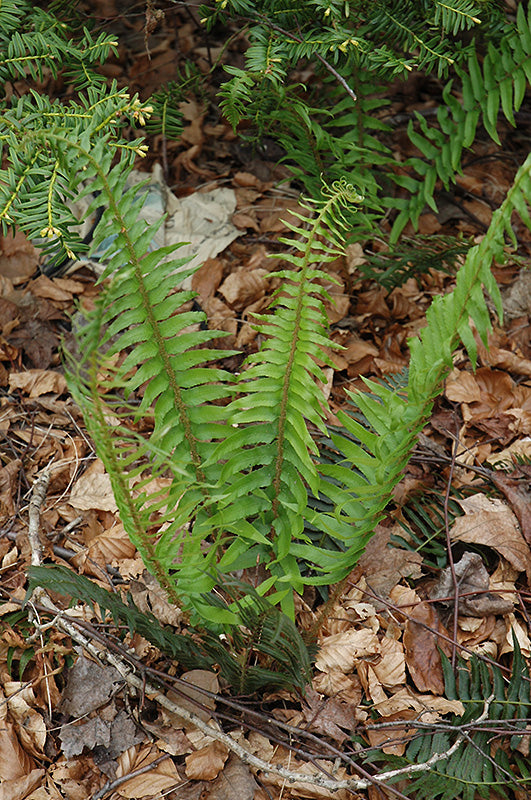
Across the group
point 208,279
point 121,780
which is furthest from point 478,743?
point 208,279

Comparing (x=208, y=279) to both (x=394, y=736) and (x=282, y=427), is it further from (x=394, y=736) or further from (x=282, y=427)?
(x=394, y=736)

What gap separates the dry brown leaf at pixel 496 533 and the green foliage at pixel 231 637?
0.75 metres

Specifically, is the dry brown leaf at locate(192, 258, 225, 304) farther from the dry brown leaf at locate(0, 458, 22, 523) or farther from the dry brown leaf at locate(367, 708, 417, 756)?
the dry brown leaf at locate(367, 708, 417, 756)

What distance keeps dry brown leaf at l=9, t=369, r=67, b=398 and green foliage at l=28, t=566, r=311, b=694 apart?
44.6 inches

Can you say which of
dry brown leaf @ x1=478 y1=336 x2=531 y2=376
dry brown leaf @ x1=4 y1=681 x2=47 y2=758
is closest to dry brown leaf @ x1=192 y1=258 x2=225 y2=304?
dry brown leaf @ x1=478 y1=336 x2=531 y2=376

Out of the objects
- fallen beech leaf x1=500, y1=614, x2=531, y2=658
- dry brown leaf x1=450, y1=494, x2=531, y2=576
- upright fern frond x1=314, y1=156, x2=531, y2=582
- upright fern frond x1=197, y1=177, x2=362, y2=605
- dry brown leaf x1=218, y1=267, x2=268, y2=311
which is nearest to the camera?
upright fern frond x1=314, y1=156, x2=531, y2=582

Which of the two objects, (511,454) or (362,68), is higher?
(362,68)

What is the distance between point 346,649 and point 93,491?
1.06 m

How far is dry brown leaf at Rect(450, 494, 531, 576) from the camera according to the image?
214cm

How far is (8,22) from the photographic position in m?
2.12

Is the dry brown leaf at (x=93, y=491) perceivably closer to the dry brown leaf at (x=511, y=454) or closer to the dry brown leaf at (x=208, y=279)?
the dry brown leaf at (x=208, y=279)

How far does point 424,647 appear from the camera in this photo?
6.56ft

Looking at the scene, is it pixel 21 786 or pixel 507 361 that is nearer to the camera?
pixel 21 786

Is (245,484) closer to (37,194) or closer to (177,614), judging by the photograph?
(177,614)
